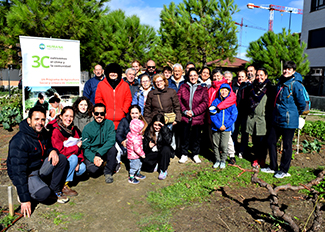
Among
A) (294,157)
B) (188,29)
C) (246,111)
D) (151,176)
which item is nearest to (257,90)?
(246,111)

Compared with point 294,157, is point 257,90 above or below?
above

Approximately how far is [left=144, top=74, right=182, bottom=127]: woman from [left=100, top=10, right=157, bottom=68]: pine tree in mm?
4665

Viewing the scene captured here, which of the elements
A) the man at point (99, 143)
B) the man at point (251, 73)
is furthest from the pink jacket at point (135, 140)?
the man at point (251, 73)

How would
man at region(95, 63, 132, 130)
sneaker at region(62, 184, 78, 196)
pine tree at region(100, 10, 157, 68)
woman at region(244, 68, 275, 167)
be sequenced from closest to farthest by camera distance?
1. sneaker at region(62, 184, 78, 196)
2. woman at region(244, 68, 275, 167)
3. man at region(95, 63, 132, 130)
4. pine tree at region(100, 10, 157, 68)

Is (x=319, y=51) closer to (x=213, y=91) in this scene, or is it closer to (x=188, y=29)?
(x=188, y=29)

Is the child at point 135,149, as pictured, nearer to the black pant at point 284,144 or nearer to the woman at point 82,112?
the woman at point 82,112

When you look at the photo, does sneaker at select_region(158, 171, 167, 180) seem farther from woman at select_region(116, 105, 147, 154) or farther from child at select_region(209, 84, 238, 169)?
child at select_region(209, 84, 238, 169)

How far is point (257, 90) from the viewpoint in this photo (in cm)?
456

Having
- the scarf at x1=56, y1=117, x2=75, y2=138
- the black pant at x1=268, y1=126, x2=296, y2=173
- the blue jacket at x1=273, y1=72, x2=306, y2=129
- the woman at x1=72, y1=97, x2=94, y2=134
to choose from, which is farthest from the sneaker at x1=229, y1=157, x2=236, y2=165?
the scarf at x1=56, y1=117, x2=75, y2=138

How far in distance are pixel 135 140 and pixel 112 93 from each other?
1118 millimetres

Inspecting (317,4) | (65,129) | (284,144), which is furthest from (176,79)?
(317,4)

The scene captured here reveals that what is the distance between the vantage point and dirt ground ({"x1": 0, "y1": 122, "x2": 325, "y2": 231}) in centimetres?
281

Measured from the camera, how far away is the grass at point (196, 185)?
305 cm

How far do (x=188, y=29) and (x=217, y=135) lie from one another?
307 inches
